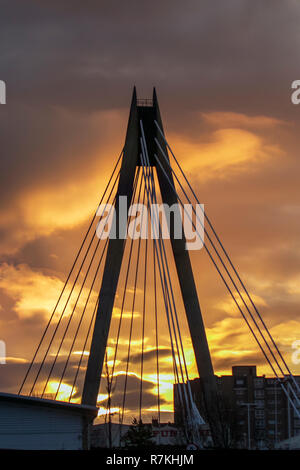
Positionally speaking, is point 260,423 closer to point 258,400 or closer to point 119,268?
point 258,400

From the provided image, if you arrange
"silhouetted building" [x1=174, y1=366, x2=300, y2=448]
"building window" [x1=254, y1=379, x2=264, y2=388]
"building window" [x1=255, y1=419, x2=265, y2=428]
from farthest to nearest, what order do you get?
1. "building window" [x1=254, y1=379, x2=264, y2=388]
2. "building window" [x1=255, y1=419, x2=265, y2=428]
3. "silhouetted building" [x1=174, y1=366, x2=300, y2=448]

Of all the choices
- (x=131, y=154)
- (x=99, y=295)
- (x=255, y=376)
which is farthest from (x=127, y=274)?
(x=255, y=376)

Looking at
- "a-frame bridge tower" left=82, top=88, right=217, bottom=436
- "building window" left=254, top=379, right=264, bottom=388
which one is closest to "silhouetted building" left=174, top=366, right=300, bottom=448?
"building window" left=254, top=379, right=264, bottom=388

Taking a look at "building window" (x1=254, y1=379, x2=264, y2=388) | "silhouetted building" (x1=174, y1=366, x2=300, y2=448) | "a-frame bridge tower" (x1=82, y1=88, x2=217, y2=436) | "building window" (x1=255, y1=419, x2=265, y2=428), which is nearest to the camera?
"a-frame bridge tower" (x1=82, y1=88, x2=217, y2=436)

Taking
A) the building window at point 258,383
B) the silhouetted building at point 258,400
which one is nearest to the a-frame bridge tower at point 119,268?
the silhouetted building at point 258,400

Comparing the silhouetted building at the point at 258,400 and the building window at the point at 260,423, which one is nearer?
the silhouetted building at the point at 258,400

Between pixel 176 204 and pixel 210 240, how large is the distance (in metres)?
2.96

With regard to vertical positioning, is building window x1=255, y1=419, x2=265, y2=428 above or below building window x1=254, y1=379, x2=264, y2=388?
below

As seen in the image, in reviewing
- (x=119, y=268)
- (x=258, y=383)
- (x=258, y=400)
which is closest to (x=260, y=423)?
(x=258, y=400)

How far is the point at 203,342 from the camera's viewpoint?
1876 inches

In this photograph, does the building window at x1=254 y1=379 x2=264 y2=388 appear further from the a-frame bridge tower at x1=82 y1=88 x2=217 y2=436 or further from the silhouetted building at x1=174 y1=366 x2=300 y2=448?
the a-frame bridge tower at x1=82 y1=88 x2=217 y2=436

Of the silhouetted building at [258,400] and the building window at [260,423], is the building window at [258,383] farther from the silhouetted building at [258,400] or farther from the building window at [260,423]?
the building window at [260,423]
